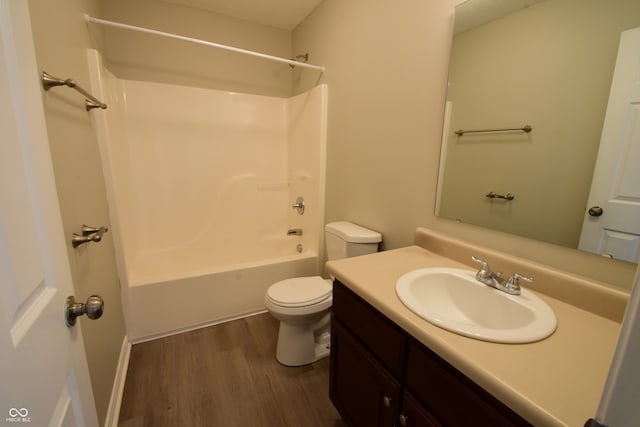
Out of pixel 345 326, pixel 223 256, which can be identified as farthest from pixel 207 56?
pixel 345 326

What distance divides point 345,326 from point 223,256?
6.23ft

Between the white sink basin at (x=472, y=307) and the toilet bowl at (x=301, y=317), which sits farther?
the toilet bowl at (x=301, y=317)

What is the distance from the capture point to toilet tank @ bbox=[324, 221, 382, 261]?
1.66m

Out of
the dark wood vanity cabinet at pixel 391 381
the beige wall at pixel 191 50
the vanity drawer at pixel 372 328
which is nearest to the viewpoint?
the dark wood vanity cabinet at pixel 391 381

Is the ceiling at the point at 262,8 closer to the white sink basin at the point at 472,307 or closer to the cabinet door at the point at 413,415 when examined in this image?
the white sink basin at the point at 472,307

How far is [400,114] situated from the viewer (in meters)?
1.48

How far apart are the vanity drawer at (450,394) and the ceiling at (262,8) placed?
2466mm

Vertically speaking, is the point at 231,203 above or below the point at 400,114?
below

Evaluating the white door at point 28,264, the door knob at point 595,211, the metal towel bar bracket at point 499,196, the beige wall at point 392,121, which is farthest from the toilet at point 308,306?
the white door at point 28,264

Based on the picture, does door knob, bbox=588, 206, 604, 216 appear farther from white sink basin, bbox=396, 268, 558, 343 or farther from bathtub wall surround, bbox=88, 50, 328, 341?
bathtub wall surround, bbox=88, 50, 328, 341

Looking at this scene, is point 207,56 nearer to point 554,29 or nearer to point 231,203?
point 231,203

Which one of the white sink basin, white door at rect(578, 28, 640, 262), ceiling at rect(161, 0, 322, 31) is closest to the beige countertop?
the white sink basin

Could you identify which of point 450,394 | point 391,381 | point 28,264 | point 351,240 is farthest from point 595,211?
point 28,264

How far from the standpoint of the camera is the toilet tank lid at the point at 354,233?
65.1 inches
